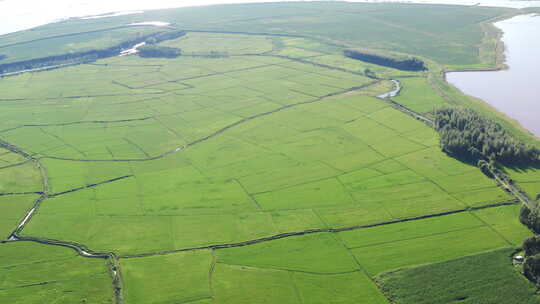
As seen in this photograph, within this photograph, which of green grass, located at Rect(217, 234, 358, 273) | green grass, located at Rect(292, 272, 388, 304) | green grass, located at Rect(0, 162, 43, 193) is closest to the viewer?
green grass, located at Rect(292, 272, 388, 304)

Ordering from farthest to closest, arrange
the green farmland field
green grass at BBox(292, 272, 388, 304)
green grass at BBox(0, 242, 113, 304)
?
1. the green farmland field
2. green grass at BBox(0, 242, 113, 304)
3. green grass at BBox(292, 272, 388, 304)

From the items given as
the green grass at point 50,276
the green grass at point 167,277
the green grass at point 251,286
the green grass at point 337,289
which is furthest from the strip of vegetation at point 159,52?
the green grass at point 337,289

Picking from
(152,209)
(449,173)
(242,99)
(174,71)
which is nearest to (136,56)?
(174,71)

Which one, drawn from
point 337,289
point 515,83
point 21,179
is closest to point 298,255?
point 337,289

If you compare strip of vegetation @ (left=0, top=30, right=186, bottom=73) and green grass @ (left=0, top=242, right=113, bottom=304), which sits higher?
strip of vegetation @ (left=0, top=30, right=186, bottom=73)

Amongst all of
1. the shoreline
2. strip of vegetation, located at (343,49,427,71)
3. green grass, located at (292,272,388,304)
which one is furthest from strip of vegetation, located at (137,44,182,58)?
green grass, located at (292,272,388,304)

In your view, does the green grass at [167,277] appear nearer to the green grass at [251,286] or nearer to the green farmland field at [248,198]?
the green farmland field at [248,198]

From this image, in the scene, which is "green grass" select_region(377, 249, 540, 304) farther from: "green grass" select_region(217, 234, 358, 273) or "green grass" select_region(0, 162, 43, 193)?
"green grass" select_region(0, 162, 43, 193)

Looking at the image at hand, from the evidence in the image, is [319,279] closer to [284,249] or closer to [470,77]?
[284,249]
